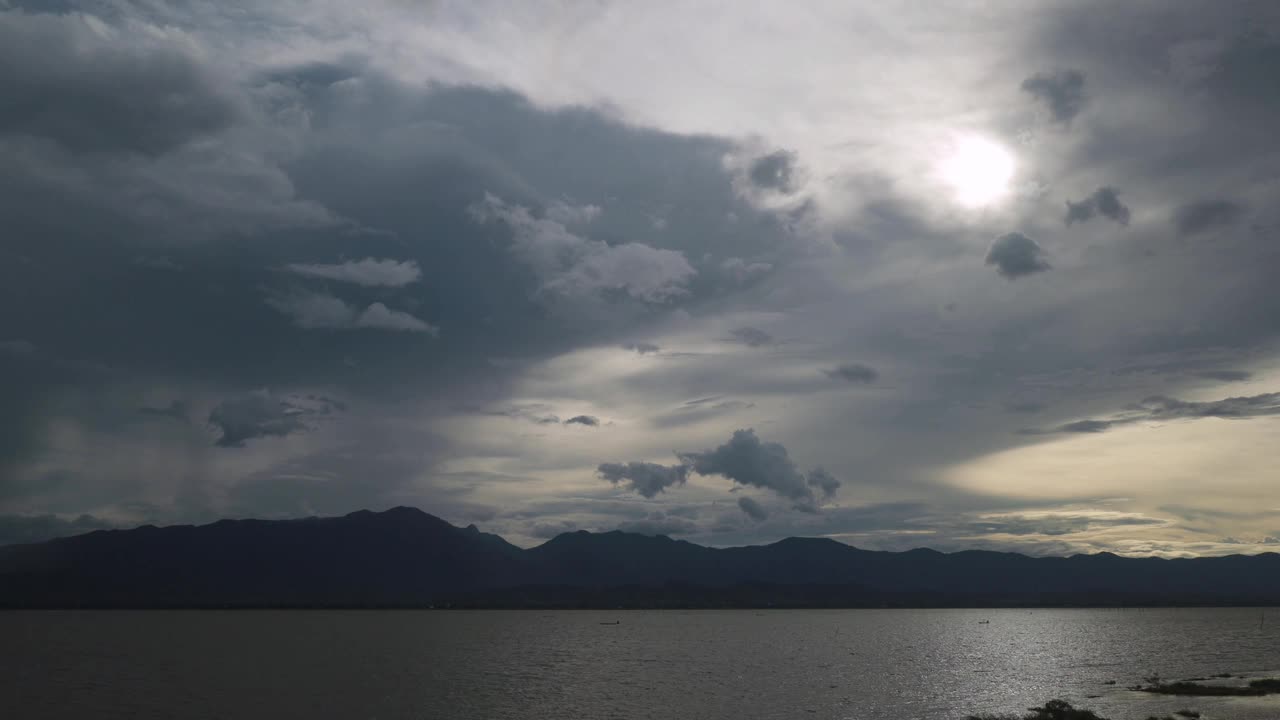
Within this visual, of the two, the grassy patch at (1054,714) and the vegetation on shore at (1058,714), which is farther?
the grassy patch at (1054,714)

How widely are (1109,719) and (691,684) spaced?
57.8 m

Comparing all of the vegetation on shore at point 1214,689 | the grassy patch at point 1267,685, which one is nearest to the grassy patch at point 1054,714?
the vegetation on shore at point 1214,689

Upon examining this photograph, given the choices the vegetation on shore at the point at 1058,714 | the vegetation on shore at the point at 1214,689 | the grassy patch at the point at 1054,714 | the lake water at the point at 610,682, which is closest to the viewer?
the vegetation on shore at the point at 1058,714

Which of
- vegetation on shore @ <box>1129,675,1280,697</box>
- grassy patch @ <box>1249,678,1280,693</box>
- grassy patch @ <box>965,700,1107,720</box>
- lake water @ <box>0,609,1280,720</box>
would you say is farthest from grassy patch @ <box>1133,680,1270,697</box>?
grassy patch @ <box>965,700,1107,720</box>

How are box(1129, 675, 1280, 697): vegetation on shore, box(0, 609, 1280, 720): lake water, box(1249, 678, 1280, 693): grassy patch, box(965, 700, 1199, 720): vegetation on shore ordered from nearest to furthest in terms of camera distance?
1. box(965, 700, 1199, 720): vegetation on shore
2. box(0, 609, 1280, 720): lake water
3. box(1129, 675, 1280, 697): vegetation on shore
4. box(1249, 678, 1280, 693): grassy patch

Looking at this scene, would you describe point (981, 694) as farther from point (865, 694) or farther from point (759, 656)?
point (759, 656)

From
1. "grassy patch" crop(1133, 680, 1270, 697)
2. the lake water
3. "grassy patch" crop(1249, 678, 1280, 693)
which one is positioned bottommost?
the lake water

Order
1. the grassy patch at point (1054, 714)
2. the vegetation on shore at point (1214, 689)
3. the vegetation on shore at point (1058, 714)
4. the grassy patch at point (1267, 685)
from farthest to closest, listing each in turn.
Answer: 1. the grassy patch at point (1267, 685)
2. the vegetation on shore at point (1214, 689)
3. the grassy patch at point (1054, 714)
4. the vegetation on shore at point (1058, 714)

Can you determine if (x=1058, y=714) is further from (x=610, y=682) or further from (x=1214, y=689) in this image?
(x=610, y=682)

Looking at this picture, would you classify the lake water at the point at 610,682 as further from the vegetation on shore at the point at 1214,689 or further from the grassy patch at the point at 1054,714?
the vegetation on shore at the point at 1214,689

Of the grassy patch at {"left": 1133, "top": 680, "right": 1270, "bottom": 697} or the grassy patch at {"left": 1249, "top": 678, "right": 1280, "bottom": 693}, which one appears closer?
the grassy patch at {"left": 1133, "top": 680, "right": 1270, "bottom": 697}

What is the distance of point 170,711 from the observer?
9181 cm

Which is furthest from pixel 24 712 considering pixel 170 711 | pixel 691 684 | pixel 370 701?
pixel 691 684

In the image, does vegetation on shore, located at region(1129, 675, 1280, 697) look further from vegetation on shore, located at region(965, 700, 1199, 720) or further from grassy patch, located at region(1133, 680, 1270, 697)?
vegetation on shore, located at region(965, 700, 1199, 720)
